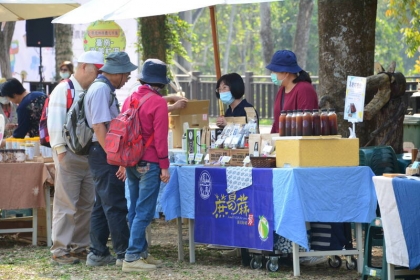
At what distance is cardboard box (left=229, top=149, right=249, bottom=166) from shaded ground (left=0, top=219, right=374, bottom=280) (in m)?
0.91

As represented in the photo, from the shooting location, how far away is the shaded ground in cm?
732

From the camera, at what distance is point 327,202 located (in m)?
7.00

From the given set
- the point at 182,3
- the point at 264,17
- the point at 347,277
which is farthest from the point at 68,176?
the point at 264,17

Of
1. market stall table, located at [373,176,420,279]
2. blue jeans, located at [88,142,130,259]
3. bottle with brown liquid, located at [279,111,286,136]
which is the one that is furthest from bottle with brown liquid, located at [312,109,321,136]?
blue jeans, located at [88,142,130,259]

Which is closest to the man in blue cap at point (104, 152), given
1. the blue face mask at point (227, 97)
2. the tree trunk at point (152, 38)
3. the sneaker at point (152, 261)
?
the sneaker at point (152, 261)

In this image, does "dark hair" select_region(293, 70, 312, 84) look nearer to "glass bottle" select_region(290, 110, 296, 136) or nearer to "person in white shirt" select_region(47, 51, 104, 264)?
"glass bottle" select_region(290, 110, 296, 136)

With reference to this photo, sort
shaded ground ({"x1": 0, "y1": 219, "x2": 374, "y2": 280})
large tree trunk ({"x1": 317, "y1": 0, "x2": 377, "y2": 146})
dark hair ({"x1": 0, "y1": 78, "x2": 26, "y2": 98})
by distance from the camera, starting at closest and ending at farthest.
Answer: shaded ground ({"x1": 0, "y1": 219, "x2": 374, "y2": 280}) → large tree trunk ({"x1": 317, "y1": 0, "x2": 377, "y2": 146}) → dark hair ({"x1": 0, "y1": 78, "x2": 26, "y2": 98})

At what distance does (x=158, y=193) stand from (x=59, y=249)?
1.19m

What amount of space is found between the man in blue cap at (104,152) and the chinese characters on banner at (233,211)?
0.67 meters

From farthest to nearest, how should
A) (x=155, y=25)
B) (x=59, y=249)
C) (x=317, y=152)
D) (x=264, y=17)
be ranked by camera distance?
1. (x=264, y=17)
2. (x=155, y=25)
3. (x=59, y=249)
4. (x=317, y=152)

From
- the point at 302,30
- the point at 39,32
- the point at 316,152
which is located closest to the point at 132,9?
the point at 316,152

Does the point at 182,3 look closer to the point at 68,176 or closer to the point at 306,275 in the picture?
the point at 68,176

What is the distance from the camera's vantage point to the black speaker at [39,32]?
16.1 meters

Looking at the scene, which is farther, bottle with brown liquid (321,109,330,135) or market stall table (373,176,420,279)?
bottle with brown liquid (321,109,330,135)
